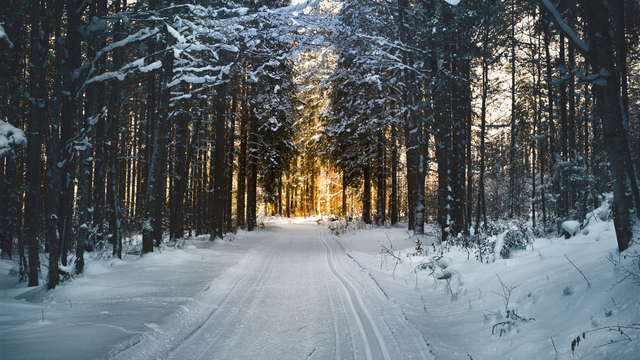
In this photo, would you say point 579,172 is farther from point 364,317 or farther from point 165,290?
point 165,290

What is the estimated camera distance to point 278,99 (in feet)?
66.1

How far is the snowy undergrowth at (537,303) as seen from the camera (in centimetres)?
353

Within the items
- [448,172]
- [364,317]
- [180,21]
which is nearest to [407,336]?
[364,317]

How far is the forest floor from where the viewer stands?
12.8ft

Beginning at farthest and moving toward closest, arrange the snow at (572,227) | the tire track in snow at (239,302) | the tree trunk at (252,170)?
the tree trunk at (252,170) < the snow at (572,227) < the tire track in snow at (239,302)

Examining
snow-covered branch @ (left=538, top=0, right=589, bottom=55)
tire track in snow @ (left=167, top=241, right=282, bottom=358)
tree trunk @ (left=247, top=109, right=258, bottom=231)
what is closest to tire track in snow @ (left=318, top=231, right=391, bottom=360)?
tire track in snow @ (left=167, top=241, right=282, bottom=358)

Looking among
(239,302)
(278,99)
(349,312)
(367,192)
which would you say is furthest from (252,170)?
(349,312)

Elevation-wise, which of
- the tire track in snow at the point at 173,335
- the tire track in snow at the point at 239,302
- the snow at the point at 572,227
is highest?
the snow at the point at 572,227

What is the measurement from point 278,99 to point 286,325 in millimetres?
16699

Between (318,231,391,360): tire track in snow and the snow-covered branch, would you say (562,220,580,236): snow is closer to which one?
the snow-covered branch

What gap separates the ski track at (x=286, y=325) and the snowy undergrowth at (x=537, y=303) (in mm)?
501

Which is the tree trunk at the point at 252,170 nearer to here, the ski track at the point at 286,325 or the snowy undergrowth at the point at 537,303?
the ski track at the point at 286,325

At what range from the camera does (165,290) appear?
693 centimetres

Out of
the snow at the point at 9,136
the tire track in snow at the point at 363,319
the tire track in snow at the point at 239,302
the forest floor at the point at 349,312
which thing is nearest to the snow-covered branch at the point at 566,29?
the forest floor at the point at 349,312
